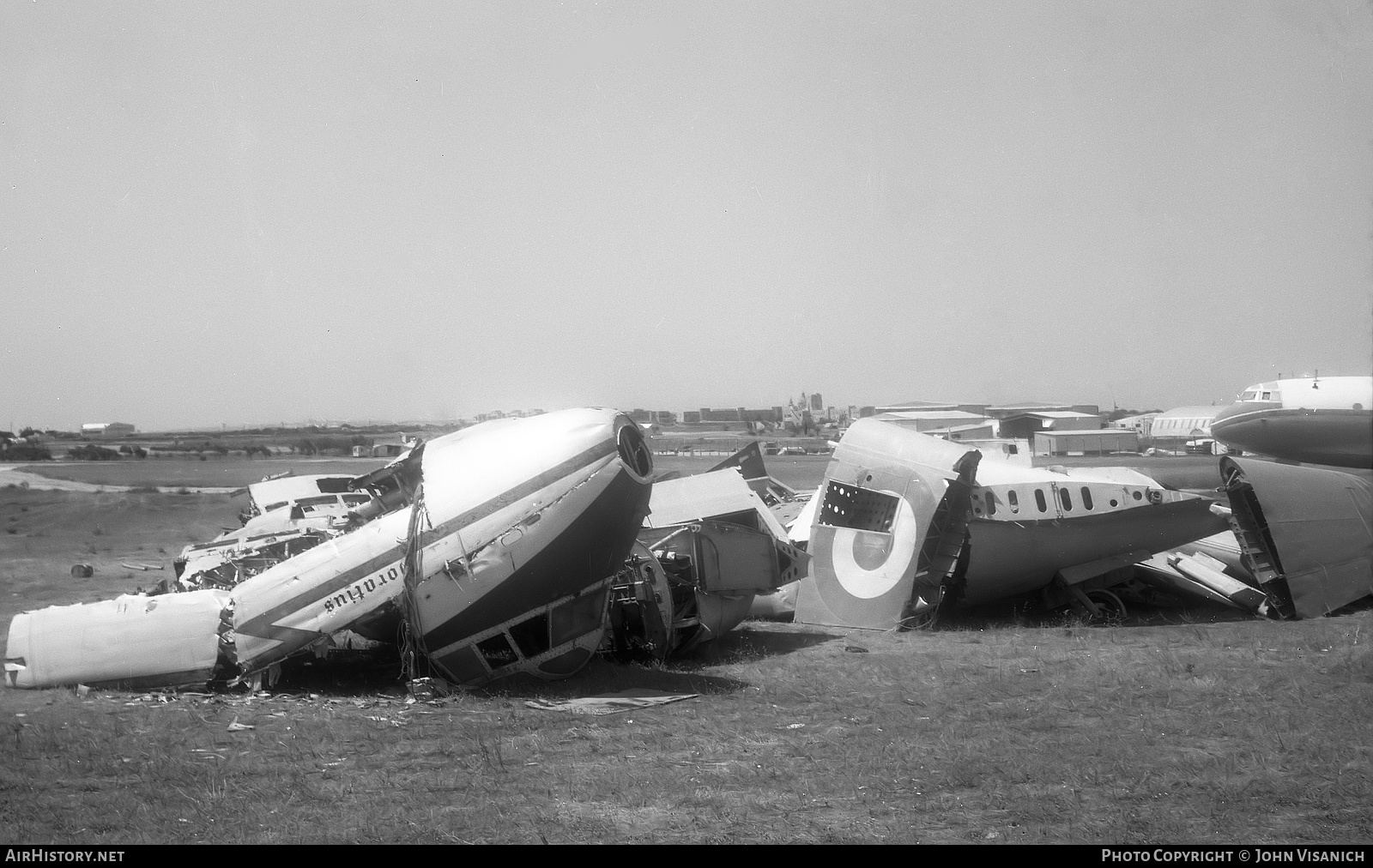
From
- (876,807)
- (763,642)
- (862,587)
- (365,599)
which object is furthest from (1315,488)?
(365,599)

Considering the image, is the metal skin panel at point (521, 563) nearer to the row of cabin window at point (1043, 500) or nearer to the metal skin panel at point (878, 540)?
the metal skin panel at point (878, 540)

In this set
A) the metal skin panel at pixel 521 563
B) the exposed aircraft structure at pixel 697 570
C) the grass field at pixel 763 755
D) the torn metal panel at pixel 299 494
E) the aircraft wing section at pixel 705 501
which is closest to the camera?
the grass field at pixel 763 755

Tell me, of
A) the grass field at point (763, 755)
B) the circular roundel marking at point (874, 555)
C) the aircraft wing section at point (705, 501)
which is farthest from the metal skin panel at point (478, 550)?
the circular roundel marking at point (874, 555)

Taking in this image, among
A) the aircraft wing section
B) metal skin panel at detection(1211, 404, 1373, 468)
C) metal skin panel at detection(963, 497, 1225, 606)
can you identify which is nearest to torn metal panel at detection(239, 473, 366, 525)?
the aircraft wing section

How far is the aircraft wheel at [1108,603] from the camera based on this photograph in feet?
54.5

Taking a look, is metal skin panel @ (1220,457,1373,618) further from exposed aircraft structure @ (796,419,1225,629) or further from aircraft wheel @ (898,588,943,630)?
aircraft wheel @ (898,588,943,630)

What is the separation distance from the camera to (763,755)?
28.4 ft

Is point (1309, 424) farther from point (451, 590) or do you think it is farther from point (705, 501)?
point (451, 590)

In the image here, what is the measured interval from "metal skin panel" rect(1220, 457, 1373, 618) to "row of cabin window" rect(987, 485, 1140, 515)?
227cm

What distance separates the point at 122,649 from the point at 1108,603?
1450 centimetres

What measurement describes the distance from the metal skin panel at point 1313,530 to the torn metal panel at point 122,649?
15.5 metres

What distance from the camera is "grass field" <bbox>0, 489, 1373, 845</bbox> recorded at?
22.3 ft

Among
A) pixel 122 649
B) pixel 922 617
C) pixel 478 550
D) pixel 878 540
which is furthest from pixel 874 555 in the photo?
pixel 122 649
